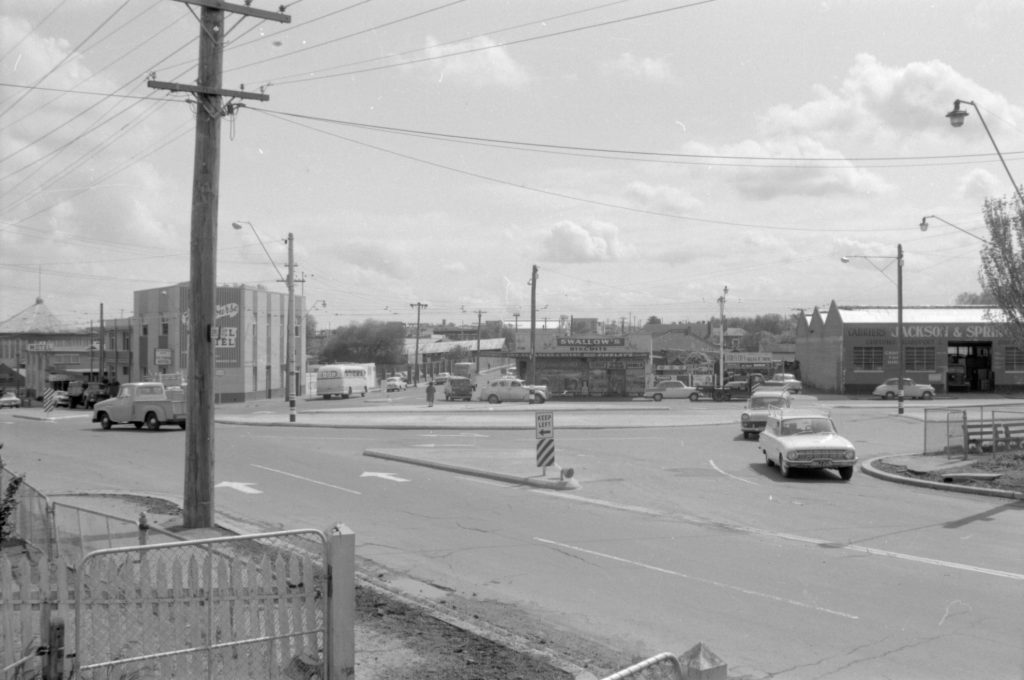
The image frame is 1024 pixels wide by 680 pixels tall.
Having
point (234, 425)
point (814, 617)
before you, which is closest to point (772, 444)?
point (814, 617)

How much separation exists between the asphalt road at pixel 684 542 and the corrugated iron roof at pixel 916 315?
48.4 meters

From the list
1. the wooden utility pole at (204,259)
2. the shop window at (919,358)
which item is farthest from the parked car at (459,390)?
the wooden utility pole at (204,259)

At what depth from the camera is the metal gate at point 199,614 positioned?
549cm

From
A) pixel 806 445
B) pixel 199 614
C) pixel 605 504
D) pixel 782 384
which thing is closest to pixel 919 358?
pixel 782 384

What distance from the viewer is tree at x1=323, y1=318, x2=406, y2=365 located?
137 metres

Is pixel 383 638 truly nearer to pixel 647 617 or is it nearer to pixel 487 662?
pixel 487 662

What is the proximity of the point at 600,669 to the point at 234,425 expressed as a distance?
36.6 metres

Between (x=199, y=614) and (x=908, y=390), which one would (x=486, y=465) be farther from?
(x=908, y=390)

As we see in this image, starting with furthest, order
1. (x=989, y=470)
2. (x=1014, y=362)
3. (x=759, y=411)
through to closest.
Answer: (x=1014, y=362) < (x=759, y=411) < (x=989, y=470)

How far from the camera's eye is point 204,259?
39.5ft

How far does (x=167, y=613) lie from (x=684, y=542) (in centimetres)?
863

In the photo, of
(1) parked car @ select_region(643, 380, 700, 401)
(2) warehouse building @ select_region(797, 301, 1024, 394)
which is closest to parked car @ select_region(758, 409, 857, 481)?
(1) parked car @ select_region(643, 380, 700, 401)

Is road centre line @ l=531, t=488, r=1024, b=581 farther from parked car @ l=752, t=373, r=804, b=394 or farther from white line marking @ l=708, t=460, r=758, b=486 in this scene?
parked car @ l=752, t=373, r=804, b=394

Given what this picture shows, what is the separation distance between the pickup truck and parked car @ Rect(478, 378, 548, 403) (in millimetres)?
28415
